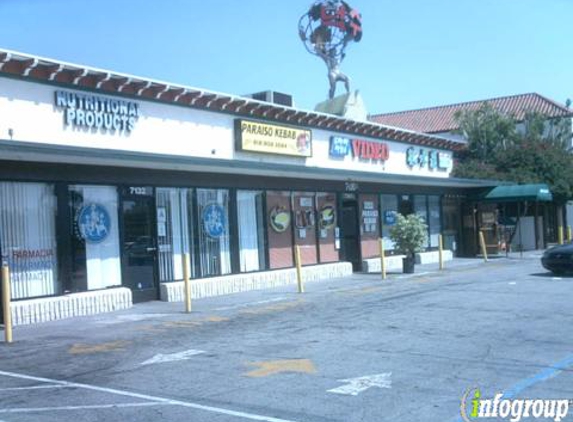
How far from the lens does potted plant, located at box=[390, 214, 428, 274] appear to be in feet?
71.5

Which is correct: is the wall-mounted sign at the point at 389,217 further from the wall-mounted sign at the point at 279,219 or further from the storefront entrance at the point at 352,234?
the wall-mounted sign at the point at 279,219

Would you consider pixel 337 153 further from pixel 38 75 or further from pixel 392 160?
pixel 38 75

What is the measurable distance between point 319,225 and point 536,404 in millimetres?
15577

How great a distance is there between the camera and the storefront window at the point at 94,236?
1469 centimetres

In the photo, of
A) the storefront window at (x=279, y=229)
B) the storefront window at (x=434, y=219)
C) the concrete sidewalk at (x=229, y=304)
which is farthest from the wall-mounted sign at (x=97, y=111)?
the storefront window at (x=434, y=219)

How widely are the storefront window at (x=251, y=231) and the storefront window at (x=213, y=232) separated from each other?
1.91 ft

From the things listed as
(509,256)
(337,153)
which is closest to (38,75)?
(337,153)

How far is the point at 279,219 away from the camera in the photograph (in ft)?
67.0

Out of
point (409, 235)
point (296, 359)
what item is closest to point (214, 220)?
point (409, 235)

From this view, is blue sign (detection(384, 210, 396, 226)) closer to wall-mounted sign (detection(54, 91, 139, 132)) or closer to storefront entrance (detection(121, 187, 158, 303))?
storefront entrance (detection(121, 187, 158, 303))

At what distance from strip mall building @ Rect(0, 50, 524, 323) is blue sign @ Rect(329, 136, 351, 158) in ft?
0.19

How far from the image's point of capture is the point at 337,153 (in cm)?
2300

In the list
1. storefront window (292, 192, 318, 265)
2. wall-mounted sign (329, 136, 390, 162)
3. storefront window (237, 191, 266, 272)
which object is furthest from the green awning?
storefront window (237, 191, 266, 272)

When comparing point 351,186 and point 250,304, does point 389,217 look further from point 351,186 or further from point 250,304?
point 250,304
